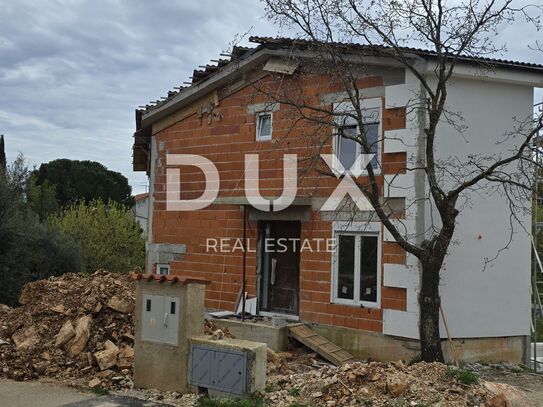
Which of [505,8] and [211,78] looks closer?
[505,8]

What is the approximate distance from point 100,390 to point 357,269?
5.12 meters

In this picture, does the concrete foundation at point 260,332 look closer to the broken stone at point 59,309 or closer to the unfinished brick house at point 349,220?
the unfinished brick house at point 349,220

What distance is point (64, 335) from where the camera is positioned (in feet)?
30.3

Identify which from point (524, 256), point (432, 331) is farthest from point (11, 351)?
point (524, 256)

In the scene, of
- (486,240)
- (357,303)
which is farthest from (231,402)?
(486,240)

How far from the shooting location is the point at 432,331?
8.77 m

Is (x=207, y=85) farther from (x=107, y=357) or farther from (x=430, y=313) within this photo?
(x=430, y=313)

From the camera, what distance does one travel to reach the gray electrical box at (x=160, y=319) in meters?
7.75

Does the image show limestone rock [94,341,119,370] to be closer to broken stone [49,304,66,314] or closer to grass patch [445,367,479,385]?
broken stone [49,304,66,314]

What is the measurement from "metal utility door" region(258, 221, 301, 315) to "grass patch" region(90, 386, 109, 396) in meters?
4.86

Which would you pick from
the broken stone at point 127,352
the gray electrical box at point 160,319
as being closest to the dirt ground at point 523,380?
the gray electrical box at point 160,319

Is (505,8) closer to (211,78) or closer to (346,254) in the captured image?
(346,254)

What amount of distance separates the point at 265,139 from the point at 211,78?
1969mm

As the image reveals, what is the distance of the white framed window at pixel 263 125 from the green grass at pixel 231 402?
6.33 meters
